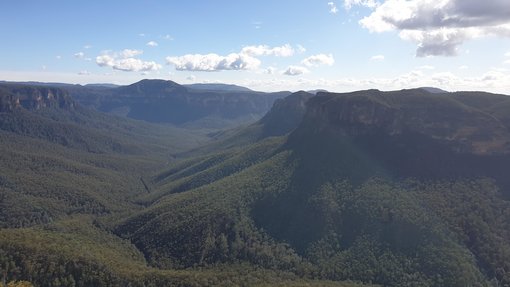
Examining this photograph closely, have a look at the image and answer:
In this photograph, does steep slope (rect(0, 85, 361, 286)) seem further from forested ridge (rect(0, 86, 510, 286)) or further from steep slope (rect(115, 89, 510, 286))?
steep slope (rect(115, 89, 510, 286))

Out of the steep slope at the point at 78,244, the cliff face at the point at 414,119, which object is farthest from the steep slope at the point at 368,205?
the steep slope at the point at 78,244

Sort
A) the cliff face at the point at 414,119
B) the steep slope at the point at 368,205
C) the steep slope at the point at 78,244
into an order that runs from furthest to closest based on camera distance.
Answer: the cliff face at the point at 414,119 < the steep slope at the point at 368,205 < the steep slope at the point at 78,244

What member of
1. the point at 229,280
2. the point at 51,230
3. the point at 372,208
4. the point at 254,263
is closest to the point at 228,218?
the point at 254,263

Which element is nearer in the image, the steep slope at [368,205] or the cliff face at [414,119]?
the steep slope at [368,205]

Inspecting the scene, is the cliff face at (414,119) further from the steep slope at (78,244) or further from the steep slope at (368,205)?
the steep slope at (78,244)

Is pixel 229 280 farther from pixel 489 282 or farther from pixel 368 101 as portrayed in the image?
pixel 368 101

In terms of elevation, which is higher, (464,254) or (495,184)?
(495,184)
